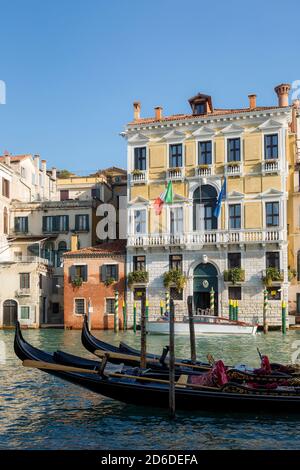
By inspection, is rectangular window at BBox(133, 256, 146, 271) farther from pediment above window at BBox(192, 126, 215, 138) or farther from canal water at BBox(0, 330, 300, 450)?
canal water at BBox(0, 330, 300, 450)

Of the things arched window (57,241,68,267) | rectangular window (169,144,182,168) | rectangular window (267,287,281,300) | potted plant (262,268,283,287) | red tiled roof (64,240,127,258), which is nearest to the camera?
potted plant (262,268,283,287)

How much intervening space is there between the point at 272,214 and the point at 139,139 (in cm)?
782

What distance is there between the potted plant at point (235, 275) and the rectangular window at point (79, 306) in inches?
299

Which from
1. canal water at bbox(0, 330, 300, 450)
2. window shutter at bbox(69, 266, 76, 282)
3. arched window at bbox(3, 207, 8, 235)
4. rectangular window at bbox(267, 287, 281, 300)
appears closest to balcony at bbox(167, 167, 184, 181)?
window shutter at bbox(69, 266, 76, 282)

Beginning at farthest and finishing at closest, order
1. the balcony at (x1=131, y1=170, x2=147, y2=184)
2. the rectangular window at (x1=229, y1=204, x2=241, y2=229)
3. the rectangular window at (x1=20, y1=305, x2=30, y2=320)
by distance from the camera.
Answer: the rectangular window at (x1=20, y1=305, x2=30, y2=320) → the balcony at (x1=131, y1=170, x2=147, y2=184) → the rectangular window at (x1=229, y1=204, x2=241, y2=229)

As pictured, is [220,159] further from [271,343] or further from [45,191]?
[45,191]

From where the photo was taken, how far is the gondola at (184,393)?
32.9ft

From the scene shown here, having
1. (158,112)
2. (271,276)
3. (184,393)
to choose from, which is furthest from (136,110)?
(184,393)

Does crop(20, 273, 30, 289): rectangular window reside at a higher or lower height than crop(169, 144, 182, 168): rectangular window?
lower

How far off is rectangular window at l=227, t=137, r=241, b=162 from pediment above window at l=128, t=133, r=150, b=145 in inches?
166

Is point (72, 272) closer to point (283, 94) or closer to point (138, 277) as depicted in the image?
point (138, 277)

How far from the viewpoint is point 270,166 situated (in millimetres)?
28969

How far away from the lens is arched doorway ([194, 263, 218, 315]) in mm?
29734

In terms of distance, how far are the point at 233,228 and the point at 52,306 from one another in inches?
466
